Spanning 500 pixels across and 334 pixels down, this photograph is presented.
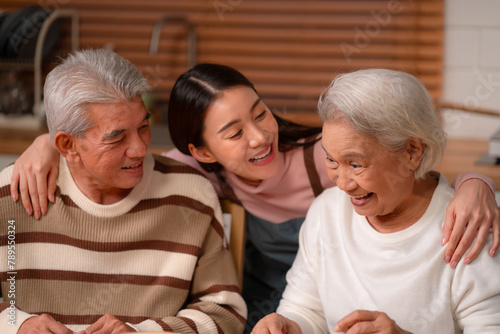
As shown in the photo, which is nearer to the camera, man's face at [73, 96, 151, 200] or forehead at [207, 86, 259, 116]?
man's face at [73, 96, 151, 200]

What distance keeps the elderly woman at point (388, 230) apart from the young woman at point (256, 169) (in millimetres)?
63

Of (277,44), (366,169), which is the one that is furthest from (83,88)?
(277,44)

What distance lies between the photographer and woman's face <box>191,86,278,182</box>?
1544mm

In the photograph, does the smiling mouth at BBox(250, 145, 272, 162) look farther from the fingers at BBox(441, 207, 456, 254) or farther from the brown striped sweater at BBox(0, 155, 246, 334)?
the fingers at BBox(441, 207, 456, 254)

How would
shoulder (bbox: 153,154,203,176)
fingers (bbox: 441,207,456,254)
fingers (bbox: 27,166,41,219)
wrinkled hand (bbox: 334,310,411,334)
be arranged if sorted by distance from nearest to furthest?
wrinkled hand (bbox: 334,310,411,334) → fingers (bbox: 441,207,456,254) → fingers (bbox: 27,166,41,219) → shoulder (bbox: 153,154,203,176)

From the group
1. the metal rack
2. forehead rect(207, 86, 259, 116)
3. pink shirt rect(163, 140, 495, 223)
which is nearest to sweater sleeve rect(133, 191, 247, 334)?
pink shirt rect(163, 140, 495, 223)

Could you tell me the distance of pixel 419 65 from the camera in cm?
270

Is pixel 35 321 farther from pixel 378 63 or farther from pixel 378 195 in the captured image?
pixel 378 63

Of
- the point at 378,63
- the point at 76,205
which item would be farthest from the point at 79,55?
the point at 378,63

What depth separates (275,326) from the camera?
1293 millimetres

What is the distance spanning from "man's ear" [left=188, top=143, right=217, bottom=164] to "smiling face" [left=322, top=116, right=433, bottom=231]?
0.43 m

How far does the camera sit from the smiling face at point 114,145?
142 centimetres

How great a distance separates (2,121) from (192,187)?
149cm

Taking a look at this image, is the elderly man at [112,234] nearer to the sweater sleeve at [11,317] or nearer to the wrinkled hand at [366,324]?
the sweater sleeve at [11,317]
